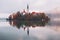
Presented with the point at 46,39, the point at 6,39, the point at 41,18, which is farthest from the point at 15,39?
the point at 41,18

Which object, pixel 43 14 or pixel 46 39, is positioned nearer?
pixel 46 39

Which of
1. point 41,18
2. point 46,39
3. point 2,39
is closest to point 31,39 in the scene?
point 46,39

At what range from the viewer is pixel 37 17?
41406mm

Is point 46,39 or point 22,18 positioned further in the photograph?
point 22,18

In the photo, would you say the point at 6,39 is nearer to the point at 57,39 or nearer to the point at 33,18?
the point at 57,39

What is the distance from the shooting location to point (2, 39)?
8.99 m

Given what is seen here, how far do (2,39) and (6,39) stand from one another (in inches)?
6.4

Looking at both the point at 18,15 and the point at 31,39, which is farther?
the point at 18,15

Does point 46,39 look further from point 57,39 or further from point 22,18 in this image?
point 22,18

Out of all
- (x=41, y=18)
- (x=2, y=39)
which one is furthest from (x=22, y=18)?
(x=2, y=39)

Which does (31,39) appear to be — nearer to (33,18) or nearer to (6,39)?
(6,39)

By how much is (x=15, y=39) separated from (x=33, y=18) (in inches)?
1297

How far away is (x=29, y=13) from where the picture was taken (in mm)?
42156

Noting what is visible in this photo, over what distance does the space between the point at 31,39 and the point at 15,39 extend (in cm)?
62
